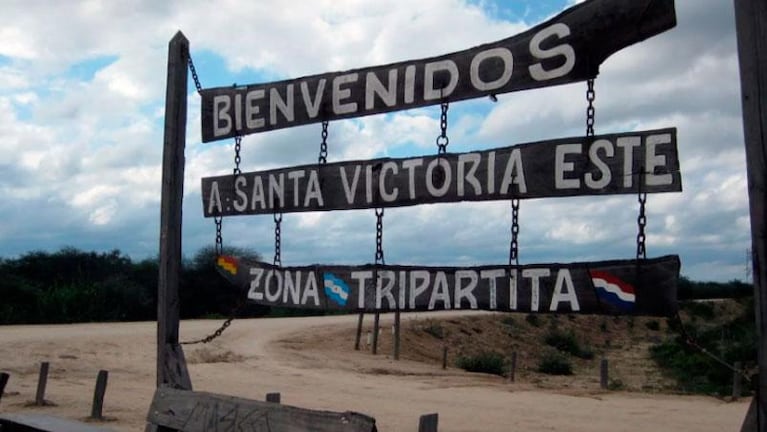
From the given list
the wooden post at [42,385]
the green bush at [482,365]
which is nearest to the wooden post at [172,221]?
the wooden post at [42,385]

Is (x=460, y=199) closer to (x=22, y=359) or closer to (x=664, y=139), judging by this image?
(x=664, y=139)

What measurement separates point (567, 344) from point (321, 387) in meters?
21.5

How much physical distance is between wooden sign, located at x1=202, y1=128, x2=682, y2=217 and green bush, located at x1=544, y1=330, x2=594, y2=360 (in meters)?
32.2

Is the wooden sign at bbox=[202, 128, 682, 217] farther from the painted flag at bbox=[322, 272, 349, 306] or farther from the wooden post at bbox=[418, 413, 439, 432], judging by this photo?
the wooden post at bbox=[418, 413, 439, 432]

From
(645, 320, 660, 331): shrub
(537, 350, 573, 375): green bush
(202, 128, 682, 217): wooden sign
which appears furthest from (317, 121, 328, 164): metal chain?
(645, 320, 660, 331): shrub

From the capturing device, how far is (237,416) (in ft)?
16.4

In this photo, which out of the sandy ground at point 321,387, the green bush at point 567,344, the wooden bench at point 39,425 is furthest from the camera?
the green bush at point 567,344

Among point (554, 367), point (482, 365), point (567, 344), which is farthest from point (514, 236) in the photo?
point (567, 344)

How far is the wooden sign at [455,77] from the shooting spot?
4.25 m

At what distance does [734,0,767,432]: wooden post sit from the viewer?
3.50 m

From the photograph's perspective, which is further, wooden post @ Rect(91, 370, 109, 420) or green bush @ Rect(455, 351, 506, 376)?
green bush @ Rect(455, 351, 506, 376)

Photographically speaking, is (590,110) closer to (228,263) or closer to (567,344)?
(228,263)

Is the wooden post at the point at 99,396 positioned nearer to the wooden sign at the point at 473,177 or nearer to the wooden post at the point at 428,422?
the wooden sign at the point at 473,177

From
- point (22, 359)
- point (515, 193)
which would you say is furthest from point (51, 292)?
point (515, 193)
